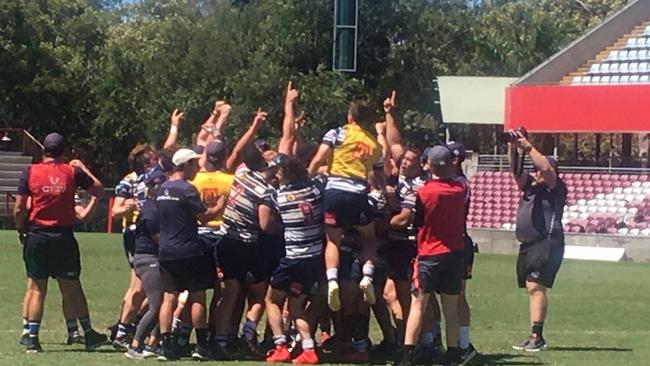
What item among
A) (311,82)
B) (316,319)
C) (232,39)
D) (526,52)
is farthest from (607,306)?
(526,52)

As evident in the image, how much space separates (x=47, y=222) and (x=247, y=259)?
2.06 meters

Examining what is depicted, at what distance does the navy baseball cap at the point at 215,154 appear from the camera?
12.5 meters

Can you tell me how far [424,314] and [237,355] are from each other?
6.40 ft

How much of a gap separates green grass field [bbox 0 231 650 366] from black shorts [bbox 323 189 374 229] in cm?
190

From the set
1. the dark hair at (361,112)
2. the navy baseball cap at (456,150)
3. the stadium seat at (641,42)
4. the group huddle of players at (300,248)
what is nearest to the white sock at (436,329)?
the group huddle of players at (300,248)

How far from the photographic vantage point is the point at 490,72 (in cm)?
6644

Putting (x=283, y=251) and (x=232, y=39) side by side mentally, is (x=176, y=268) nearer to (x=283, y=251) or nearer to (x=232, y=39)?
(x=283, y=251)

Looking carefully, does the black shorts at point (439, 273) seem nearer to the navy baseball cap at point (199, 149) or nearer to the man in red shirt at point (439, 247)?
the man in red shirt at point (439, 247)

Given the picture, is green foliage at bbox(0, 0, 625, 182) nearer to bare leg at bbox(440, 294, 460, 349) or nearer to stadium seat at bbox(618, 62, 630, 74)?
stadium seat at bbox(618, 62, 630, 74)

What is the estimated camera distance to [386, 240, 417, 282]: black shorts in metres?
12.9

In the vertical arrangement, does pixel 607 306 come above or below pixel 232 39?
below

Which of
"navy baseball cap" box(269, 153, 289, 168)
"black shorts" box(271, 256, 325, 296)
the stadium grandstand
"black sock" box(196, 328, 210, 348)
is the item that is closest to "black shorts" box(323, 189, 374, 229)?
"black shorts" box(271, 256, 325, 296)

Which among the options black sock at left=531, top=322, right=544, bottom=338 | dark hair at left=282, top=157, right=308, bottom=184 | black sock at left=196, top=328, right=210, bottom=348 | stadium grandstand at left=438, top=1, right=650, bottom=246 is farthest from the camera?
stadium grandstand at left=438, top=1, right=650, bottom=246

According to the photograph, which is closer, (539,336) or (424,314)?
(424,314)
